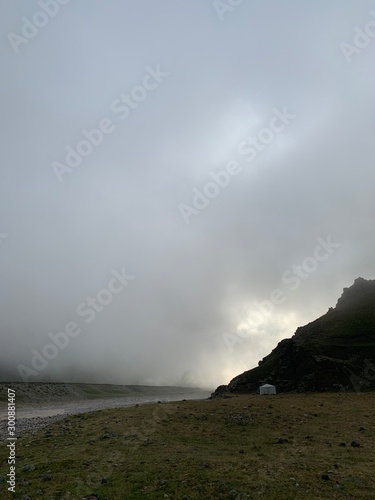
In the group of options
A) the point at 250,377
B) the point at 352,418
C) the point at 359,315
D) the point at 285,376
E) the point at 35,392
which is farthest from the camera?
the point at 35,392

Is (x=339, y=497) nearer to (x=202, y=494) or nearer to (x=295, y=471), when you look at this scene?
(x=295, y=471)

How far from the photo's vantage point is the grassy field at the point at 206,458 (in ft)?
59.8

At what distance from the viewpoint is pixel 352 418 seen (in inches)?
1459

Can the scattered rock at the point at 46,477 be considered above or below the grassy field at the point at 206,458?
above

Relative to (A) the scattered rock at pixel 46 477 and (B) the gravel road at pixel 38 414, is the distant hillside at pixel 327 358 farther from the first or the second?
(A) the scattered rock at pixel 46 477

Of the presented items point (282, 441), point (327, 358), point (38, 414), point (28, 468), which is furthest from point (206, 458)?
point (38, 414)

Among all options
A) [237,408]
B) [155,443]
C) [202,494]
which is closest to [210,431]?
[155,443]

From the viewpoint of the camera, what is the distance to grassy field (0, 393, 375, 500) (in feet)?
59.8

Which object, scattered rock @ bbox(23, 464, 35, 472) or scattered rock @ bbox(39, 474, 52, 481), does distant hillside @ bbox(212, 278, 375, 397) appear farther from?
scattered rock @ bbox(39, 474, 52, 481)

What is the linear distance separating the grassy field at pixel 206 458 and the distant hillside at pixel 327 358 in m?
28.9

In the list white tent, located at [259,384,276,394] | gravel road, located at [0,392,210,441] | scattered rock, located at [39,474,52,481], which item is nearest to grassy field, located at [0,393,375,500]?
scattered rock, located at [39,474,52,481]

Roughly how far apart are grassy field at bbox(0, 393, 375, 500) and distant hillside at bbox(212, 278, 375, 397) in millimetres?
28891

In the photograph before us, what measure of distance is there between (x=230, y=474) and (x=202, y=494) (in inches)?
109

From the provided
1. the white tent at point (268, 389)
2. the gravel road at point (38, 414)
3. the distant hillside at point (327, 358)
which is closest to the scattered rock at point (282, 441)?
the gravel road at point (38, 414)
